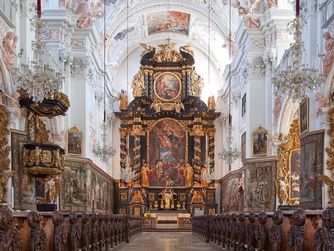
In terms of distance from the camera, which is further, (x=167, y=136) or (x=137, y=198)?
(x=167, y=136)

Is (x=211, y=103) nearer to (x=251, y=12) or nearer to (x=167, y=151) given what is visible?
(x=167, y=151)

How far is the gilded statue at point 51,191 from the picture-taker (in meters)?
21.2

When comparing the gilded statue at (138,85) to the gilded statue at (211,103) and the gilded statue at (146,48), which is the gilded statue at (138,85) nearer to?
the gilded statue at (146,48)

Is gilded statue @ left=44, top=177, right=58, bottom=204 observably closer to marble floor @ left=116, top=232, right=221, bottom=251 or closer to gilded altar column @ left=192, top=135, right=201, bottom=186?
marble floor @ left=116, top=232, right=221, bottom=251

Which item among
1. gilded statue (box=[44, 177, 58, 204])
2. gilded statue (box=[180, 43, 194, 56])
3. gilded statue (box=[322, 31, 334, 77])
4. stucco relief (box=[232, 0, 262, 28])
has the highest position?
gilded statue (box=[180, 43, 194, 56])

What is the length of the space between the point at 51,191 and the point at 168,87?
18.7 metres

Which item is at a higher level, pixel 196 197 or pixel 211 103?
pixel 211 103

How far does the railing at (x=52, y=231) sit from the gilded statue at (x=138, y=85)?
2538 cm

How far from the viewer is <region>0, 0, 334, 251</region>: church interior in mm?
13398

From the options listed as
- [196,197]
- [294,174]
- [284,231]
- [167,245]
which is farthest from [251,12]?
[284,231]

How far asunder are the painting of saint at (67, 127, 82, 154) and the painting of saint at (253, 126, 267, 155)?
Answer: 22.4ft

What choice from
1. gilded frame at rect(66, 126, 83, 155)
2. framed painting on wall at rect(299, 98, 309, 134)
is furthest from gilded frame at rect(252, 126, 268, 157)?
framed painting on wall at rect(299, 98, 309, 134)

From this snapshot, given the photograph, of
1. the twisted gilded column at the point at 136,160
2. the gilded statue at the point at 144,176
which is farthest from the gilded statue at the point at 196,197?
the twisted gilded column at the point at 136,160

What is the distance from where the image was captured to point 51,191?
70.8 ft
